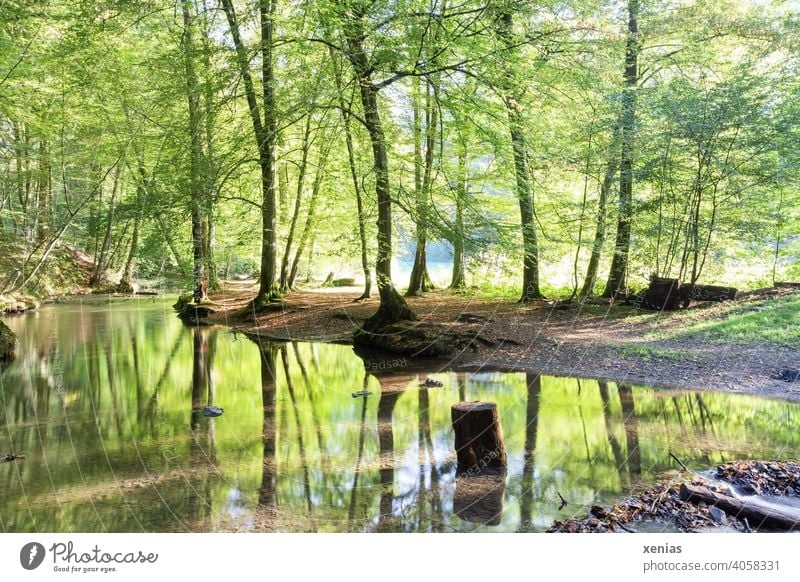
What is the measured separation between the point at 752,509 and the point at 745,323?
231 inches

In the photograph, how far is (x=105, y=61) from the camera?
7.03m

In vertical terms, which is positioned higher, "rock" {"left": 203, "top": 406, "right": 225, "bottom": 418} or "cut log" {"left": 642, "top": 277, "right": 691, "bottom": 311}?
"cut log" {"left": 642, "top": 277, "right": 691, "bottom": 311}

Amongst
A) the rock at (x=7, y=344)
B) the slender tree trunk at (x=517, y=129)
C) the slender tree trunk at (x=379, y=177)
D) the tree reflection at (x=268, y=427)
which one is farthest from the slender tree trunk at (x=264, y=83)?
the rock at (x=7, y=344)

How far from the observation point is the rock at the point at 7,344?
8625 millimetres

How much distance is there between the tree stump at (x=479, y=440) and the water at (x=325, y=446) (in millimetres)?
155

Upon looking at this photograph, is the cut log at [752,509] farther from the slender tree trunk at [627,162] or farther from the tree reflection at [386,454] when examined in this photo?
the slender tree trunk at [627,162]

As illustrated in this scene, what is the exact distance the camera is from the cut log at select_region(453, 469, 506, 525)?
3.40 meters

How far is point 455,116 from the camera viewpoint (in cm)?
689

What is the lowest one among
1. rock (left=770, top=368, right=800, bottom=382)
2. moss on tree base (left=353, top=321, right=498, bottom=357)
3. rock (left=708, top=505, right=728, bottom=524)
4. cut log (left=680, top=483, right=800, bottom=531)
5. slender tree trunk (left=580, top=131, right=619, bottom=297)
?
rock (left=708, top=505, right=728, bottom=524)

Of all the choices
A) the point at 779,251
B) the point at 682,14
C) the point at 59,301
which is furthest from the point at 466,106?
the point at 59,301

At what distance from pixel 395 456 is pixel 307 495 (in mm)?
957

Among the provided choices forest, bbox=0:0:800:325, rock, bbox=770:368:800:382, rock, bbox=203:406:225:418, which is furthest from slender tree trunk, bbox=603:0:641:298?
rock, bbox=203:406:225:418

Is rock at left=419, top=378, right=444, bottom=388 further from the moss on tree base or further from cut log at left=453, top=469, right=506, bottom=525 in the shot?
cut log at left=453, top=469, right=506, bottom=525

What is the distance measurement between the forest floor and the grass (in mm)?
12
